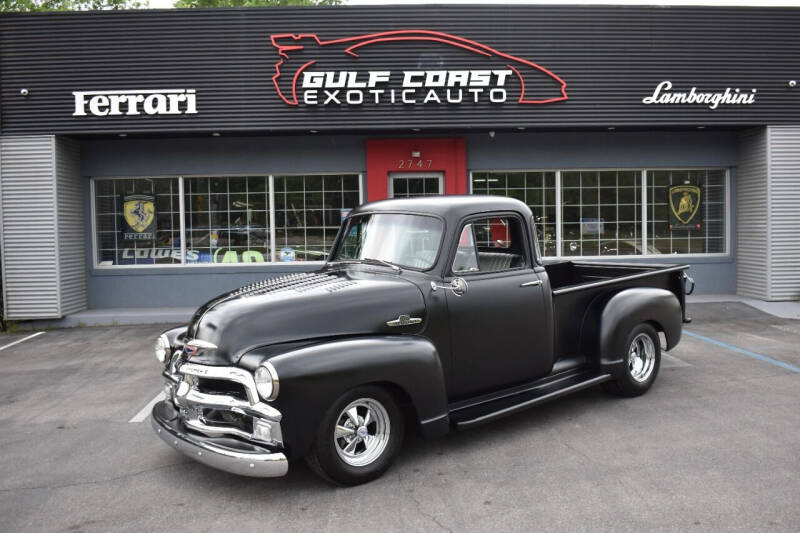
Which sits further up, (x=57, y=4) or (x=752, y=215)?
(x=57, y=4)

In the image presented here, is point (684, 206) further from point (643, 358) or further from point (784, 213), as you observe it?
point (643, 358)

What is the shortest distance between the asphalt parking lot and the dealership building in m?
5.54

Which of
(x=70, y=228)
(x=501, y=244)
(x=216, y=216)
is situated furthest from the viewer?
(x=216, y=216)

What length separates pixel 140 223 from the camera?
40.7 feet

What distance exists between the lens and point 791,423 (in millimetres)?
5473

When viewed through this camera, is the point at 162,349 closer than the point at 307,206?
Yes

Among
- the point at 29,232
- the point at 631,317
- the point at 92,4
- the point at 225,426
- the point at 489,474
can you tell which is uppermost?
the point at 92,4

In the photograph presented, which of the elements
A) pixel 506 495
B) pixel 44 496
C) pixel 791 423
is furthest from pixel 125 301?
pixel 791 423

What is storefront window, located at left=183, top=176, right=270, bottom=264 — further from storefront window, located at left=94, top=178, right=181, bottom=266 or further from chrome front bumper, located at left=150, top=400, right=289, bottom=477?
chrome front bumper, located at left=150, top=400, right=289, bottom=477

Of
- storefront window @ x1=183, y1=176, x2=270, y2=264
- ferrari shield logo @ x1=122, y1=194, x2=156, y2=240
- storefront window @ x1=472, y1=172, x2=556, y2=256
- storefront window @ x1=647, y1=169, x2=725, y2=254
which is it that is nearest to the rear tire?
storefront window @ x1=472, y1=172, x2=556, y2=256

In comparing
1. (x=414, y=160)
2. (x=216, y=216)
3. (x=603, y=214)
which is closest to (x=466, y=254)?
(x=414, y=160)

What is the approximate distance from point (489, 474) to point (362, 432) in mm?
932

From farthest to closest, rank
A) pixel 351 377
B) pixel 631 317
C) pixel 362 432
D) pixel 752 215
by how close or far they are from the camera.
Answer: pixel 752 215 < pixel 631 317 < pixel 362 432 < pixel 351 377

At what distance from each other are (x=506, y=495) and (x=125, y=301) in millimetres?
9937
